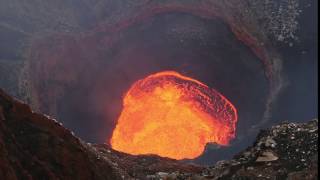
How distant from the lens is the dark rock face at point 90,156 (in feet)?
45.6

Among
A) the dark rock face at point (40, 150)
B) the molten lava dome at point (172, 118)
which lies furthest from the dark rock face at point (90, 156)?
the molten lava dome at point (172, 118)

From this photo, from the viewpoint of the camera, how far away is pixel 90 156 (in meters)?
15.9

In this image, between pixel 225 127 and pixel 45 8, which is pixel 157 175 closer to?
pixel 225 127

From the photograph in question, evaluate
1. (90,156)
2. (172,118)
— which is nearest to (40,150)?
(90,156)

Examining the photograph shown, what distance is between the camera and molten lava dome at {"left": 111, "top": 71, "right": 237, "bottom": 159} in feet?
102

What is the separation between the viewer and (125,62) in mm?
35625

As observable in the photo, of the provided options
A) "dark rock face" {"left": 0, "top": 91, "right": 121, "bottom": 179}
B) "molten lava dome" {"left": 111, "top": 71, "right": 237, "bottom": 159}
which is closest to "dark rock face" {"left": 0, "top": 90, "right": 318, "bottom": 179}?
"dark rock face" {"left": 0, "top": 91, "right": 121, "bottom": 179}

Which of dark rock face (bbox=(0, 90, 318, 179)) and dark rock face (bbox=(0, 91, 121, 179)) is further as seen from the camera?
dark rock face (bbox=(0, 90, 318, 179))

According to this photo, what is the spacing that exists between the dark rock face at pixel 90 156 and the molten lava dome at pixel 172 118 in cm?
1301

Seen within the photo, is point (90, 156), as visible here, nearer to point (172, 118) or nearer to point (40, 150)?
point (40, 150)

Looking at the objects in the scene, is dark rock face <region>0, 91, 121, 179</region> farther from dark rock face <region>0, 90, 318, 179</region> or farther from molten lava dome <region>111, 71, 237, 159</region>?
molten lava dome <region>111, 71, 237, 159</region>

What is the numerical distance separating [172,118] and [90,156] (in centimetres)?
1742

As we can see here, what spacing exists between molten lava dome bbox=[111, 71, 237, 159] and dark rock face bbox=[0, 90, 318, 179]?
13.0 meters

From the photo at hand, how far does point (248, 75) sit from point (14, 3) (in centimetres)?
1824
